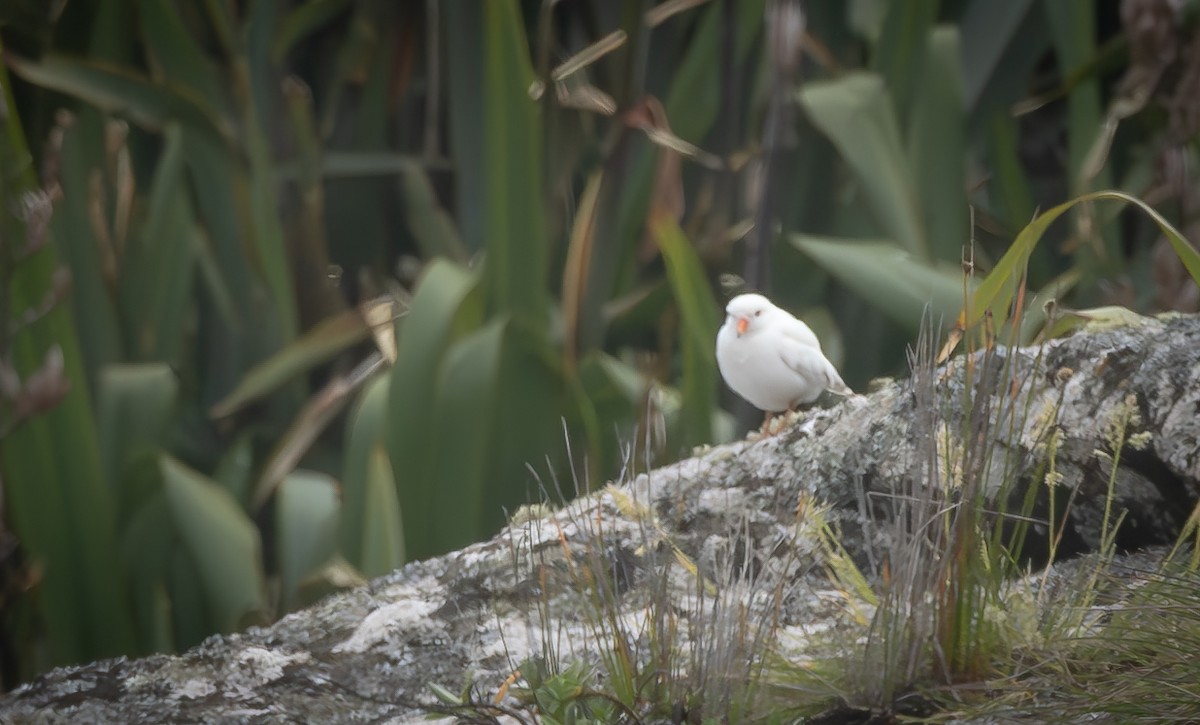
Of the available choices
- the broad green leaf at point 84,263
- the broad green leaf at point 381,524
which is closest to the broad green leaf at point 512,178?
the broad green leaf at point 381,524

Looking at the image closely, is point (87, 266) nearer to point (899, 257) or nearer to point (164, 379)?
point (164, 379)

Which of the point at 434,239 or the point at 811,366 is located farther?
the point at 434,239

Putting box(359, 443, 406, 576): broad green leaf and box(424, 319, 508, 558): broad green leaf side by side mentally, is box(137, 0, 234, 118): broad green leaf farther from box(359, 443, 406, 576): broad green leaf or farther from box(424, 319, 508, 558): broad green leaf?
box(359, 443, 406, 576): broad green leaf

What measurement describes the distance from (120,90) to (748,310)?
164 centimetres

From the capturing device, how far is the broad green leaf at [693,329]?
237 cm

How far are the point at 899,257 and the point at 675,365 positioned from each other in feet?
2.62

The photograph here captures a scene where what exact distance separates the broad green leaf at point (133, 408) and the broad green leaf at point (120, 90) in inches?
22.2

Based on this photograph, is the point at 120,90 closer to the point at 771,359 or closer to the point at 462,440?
the point at 462,440

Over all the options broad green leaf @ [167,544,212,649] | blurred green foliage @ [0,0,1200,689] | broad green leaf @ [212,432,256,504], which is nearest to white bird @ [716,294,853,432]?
blurred green foliage @ [0,0,1200,689]

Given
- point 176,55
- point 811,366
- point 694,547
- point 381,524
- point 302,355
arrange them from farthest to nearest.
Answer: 1. point 176,55
2. point 302,355
3. point 381,524
4. point 811,366
5. point 694,547

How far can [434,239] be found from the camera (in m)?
3.17

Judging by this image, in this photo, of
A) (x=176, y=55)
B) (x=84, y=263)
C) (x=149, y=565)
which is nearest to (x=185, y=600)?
(x=149, y=565)

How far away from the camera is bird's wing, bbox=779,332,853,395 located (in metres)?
2.00

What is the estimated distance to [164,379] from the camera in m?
2.86
